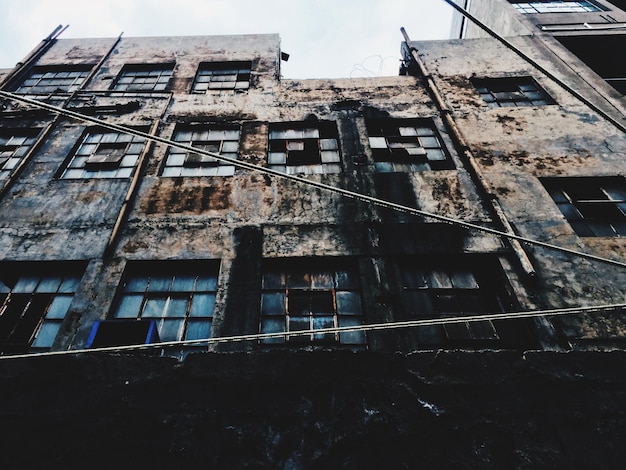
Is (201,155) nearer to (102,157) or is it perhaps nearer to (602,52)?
(102,157)

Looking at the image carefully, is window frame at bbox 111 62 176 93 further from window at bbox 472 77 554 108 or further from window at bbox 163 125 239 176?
window at bbox 472 77 554 108

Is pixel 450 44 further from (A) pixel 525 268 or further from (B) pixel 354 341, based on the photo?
(B) pixel 354 341

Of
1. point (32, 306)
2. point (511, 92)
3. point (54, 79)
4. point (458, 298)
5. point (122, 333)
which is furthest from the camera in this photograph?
point (54, 79)

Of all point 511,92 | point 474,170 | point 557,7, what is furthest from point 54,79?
point 557,7

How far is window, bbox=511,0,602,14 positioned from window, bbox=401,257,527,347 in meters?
12.4

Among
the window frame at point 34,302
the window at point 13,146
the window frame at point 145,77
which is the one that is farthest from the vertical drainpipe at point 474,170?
the window at point 13,146

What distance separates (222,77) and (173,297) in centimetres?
721

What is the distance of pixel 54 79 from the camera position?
1013 cm

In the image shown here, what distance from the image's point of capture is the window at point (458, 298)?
5012mm

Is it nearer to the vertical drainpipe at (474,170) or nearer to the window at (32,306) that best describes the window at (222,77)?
the vertical drainpipe at (474,170)

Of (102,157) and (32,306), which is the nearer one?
(32,306)

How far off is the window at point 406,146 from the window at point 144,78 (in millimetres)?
5922

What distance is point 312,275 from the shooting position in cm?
573

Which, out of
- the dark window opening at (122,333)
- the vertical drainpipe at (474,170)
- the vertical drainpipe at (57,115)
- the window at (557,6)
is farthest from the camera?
the window at (557,6)
